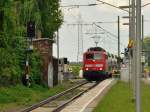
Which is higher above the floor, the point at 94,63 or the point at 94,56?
the point at 94,56

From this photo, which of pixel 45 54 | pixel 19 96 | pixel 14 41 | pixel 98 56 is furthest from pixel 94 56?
pixel 19 96

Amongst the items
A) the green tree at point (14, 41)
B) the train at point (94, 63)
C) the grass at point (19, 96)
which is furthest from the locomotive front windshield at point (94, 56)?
the grass at point (19, 96)

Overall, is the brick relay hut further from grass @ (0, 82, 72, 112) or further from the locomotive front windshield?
the locomotive front windshield

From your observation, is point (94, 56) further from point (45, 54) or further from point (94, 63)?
point (45, 54)

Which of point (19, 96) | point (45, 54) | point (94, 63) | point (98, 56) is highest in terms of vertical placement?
point (98, 56)

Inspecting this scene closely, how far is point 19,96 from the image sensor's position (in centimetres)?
3947

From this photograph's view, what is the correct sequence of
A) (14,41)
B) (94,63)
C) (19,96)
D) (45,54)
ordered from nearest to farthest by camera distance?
1. (19,96)
2. (14,41)
3. (45,54)
4. (94,63)

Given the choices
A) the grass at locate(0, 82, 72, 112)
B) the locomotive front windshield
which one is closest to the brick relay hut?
the grass at locate(0, 82, 72, 112)

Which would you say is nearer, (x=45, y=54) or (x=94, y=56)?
(x=45, y=54)

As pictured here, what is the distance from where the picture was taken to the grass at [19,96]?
33.8m

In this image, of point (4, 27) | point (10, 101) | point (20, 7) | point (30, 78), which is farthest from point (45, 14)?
point (10, 101)

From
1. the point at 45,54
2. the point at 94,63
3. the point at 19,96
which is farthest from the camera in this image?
the point at 94,63

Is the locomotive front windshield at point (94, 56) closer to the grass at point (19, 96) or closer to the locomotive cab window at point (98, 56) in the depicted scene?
the locomotive cab window at point (98, 56)

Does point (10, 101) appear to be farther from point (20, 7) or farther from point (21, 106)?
point (20, 7)
